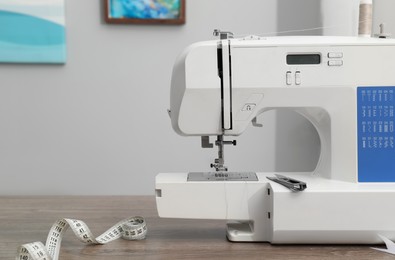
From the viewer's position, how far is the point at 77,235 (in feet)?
3.35

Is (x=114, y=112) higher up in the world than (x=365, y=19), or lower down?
lower down

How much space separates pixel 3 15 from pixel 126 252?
1369mm

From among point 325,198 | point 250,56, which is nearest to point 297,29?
point 250,56

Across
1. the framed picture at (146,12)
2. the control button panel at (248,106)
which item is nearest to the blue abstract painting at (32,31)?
the framed picture at (146,12)

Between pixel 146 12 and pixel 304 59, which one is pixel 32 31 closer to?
pixel 146 12

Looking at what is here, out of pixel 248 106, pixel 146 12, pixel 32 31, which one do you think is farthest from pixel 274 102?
pixel 32 31

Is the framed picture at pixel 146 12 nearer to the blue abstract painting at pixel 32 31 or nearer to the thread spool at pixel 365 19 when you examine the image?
the blue abstract painting at pixel 32 31

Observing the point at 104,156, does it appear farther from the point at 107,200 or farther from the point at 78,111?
the point at 107,200

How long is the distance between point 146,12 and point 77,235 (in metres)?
1.15

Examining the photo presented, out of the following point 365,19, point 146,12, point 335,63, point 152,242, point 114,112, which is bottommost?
point 152,242

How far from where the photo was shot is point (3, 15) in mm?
1812

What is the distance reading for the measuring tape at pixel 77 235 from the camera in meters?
0.90

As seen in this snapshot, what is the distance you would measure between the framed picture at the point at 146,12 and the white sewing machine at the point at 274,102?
32.5 inches

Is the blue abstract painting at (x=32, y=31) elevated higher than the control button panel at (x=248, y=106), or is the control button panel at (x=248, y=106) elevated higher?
the blue abstract painting at (x=32, y=31)
